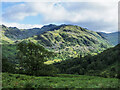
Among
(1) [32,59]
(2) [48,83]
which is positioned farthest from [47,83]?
(1) [32,59]

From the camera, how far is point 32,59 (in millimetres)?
38219

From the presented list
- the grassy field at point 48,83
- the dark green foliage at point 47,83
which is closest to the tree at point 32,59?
the grassy field at point 48,83

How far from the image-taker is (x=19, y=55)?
40.5 meters

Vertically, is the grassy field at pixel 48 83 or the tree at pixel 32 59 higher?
the tree at pixel 32 59

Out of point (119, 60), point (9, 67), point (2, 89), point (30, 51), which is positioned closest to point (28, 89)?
point (2, 89)

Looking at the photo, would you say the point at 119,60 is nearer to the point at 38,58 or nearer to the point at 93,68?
the point at 93,68

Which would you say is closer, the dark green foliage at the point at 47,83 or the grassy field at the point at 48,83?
the dark green foliage at the point at 47,83

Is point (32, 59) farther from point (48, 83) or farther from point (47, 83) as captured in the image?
point (47, 83)

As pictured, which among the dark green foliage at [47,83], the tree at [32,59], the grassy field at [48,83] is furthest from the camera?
the tree at [32,59]

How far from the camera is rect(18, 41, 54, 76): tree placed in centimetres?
3803

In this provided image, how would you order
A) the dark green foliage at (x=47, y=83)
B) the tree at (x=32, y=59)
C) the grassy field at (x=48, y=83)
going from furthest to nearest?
1. the tree at (x=32, y=59)
2. the grassy field at (x=48, y=83)
3. the dark green foliage at (x=47, y=83)

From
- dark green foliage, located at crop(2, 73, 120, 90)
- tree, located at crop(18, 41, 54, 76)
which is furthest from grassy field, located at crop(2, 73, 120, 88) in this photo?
tree, located at crop(18, 41, 54, 76)

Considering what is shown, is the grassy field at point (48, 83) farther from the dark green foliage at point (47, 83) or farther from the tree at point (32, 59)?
the tree at point (32, 59)

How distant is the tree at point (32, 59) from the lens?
38031mm
